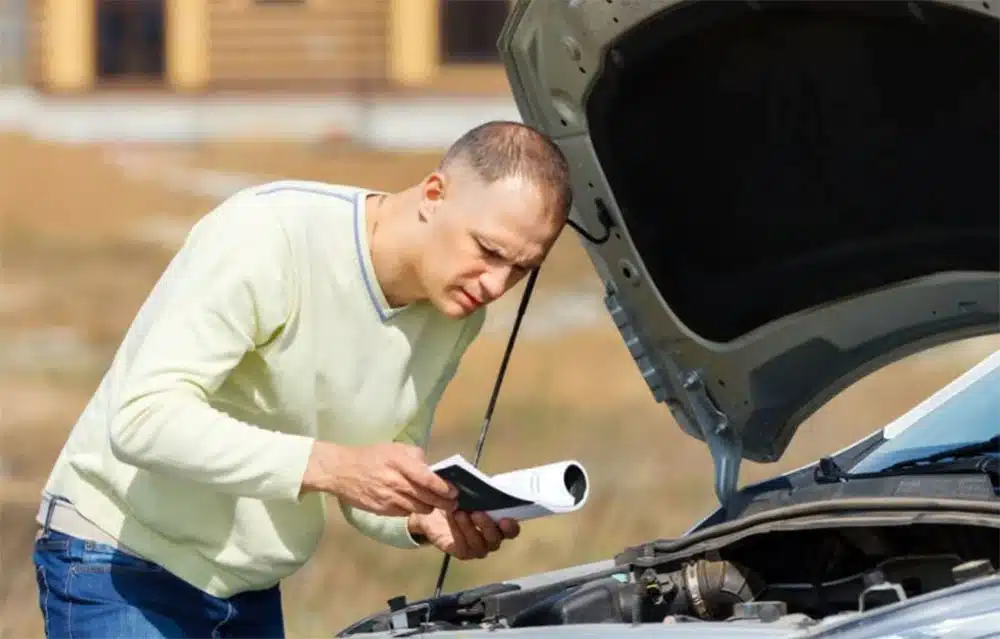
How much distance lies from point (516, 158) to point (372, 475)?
0.59m

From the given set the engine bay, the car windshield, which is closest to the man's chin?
the engine bay

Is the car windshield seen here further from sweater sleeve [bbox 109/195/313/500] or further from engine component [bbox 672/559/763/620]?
sweater sleeve [bbox 109/195/313/500]

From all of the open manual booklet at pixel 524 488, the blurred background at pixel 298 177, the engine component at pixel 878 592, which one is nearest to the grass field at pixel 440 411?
the blurred background at pixel 298 177

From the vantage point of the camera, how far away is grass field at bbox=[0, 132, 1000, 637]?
8109mm

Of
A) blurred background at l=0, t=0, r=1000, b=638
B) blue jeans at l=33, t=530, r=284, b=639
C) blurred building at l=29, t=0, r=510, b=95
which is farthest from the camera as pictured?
blurred building at l=29, t=0, r=510, b=95

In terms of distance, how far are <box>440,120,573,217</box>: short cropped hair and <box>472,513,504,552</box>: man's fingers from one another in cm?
60

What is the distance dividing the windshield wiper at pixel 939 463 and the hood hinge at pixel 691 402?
0.69 ft

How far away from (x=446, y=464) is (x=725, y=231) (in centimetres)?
93

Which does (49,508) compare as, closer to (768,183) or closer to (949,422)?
(768,183)

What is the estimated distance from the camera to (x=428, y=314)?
357 centimetres

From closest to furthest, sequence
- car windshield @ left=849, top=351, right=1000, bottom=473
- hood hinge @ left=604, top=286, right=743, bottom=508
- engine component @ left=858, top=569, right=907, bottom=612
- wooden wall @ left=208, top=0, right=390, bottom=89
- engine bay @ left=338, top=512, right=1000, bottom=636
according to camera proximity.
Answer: engine component @ left=858, top=569, right=907, bottom=612, engine bay @ left=338, top=512, right=1000, bottom=636, car windshield @ left=849, top=351, right=1000, bottom=473, hood hinge @ left=604, top=286, right=743, bottom=508, wooden wall @ left=208, top=0, right=390, bottom=89

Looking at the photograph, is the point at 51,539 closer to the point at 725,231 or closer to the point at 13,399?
the point at 725,231

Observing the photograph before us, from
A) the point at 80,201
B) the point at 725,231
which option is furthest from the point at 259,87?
the point at 725,231

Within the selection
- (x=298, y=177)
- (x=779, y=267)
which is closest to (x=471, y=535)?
(x=779, y=267)
